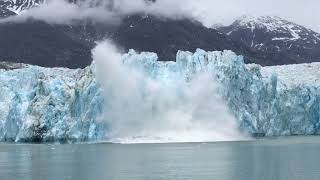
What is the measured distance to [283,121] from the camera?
51406mm

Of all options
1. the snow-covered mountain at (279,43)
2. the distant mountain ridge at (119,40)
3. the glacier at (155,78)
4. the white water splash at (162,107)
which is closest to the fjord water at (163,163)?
the glacier at (155,78)

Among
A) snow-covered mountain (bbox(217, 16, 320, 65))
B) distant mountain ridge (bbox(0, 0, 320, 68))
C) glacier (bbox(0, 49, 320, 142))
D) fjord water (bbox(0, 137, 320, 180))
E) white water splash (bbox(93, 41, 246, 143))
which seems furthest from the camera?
snow-covered mountain (bbox(217, 16, 320, 65))

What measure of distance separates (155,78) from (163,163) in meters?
17.1

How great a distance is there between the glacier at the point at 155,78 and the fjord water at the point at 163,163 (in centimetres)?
190

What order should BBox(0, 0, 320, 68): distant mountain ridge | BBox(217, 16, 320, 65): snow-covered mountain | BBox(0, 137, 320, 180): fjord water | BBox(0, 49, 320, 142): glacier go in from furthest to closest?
BBox(217, 16, 320, 65): snow-covered mountain
BBox(0, 0, 320, 68): distant mountain ridge
BBox(0, 49, 320, 142): glacier
BBox(0, 137, 320, 180): fjord water

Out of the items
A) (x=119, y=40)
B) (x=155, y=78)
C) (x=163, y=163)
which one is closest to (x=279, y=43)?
(x=119, y=40)

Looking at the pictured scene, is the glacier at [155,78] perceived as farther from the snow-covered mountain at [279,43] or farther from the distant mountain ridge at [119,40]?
the snow-covered mountain at [279,43]

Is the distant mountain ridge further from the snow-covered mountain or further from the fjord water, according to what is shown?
the fjord water

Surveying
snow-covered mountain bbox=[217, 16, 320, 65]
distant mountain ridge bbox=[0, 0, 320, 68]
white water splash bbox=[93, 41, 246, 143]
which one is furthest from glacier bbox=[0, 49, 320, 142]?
snow-covered mountain bbox=[217, 16, 320, 65]

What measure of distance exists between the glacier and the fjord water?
190 centimetres

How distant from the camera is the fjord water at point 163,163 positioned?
26047 mm

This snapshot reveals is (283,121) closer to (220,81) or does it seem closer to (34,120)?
(220,81)

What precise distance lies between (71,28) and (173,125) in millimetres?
125647

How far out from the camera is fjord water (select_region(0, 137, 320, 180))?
26.0 meters
